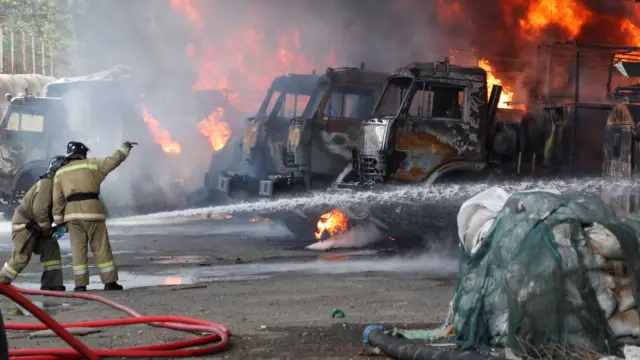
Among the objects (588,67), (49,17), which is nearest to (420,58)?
(588,67)

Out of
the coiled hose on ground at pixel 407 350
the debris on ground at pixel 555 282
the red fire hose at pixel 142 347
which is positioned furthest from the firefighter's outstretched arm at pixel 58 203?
the debris on ground at pixel 555 282

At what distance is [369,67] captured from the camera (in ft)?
73.3

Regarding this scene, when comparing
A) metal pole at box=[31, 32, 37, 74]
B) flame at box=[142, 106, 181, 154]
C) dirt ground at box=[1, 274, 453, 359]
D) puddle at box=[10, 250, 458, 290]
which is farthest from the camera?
metal pole at box=[31, 32, 37, 74]

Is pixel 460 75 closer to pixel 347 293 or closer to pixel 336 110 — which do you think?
pixel 336 110

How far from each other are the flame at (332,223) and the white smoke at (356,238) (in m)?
0.10

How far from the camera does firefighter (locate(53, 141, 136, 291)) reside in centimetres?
942

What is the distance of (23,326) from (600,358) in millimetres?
3885

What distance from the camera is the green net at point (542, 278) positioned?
506 cm

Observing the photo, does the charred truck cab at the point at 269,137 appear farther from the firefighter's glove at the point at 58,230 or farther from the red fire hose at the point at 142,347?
the red fire hose at the point at 142,347

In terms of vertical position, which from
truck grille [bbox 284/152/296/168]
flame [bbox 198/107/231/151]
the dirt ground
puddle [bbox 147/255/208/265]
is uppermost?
flame [bbox 198/107/231/151]

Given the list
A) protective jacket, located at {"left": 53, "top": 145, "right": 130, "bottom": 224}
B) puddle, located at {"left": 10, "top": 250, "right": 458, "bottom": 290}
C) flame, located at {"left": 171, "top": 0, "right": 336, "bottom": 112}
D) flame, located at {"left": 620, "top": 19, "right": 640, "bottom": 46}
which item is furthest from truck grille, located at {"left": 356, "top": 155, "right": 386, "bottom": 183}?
flame, located at {"left": 171, "top": 0, "right": 336, "bottom": 112}

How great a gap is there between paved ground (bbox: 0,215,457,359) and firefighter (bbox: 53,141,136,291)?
39 cm

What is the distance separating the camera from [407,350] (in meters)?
5.44

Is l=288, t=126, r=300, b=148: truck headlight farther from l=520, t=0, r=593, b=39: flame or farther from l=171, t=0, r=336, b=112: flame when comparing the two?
l=171, t=0, r=336, b=112: flame
